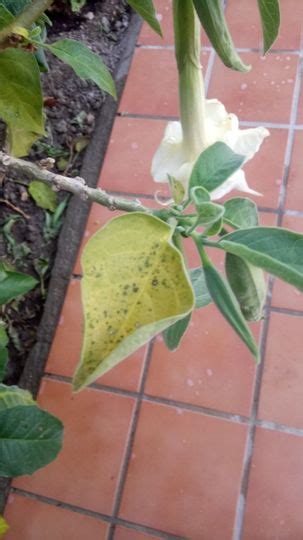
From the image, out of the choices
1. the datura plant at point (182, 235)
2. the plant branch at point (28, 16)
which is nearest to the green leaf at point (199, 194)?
the datura plant at point (182, 235)

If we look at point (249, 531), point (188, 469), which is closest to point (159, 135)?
point (188, 469)

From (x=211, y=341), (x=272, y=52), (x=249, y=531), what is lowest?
(x=249, y=531)

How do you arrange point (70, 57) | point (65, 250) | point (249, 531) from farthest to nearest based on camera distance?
1. point (65, 250)
2. point (249, 531)
3. point (70, 57)

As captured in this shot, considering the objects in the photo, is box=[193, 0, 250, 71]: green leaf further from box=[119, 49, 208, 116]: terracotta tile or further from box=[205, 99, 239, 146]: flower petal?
box=[119, 49, 208, 116]: terracotta tile

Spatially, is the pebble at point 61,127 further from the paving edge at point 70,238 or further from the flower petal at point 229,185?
the flower petal at point 229,185

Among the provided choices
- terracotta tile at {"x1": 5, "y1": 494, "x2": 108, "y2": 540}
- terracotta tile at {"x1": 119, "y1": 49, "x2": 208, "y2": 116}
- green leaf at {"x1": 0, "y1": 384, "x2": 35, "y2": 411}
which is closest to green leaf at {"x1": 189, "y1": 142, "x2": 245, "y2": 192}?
green leaf at {"x1": 0, "y1": 384, "x2": 35, "y2": 411}

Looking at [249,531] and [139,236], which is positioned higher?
[139,236]

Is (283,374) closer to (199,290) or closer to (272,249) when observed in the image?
(199,290)

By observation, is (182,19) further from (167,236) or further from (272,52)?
(272,52)
